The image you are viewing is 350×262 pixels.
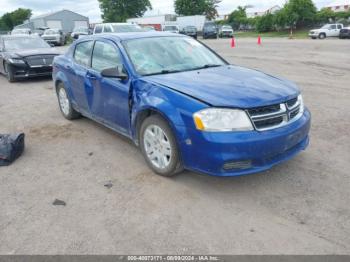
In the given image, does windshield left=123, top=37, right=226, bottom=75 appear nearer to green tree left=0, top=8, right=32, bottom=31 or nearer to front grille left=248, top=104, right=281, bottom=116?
front grille left=248, top=104, right=281, bottom=116

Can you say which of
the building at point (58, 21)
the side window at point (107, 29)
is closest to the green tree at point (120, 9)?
the building at point (58, 21)

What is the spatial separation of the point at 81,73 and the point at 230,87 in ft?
8.89

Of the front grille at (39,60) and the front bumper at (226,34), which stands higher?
the front bumper at (226,34)

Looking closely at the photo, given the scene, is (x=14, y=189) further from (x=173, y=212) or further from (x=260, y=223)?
(x=260, y=223)

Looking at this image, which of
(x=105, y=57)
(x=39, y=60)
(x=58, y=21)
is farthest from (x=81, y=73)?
(x=58, y=21)

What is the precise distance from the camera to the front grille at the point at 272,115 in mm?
3369

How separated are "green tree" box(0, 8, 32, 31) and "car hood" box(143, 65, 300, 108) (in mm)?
101308

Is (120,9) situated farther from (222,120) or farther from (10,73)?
(222,120)

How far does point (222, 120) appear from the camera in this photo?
10.9 feet

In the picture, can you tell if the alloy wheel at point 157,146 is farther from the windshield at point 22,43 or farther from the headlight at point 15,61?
the windshield at point 22,43

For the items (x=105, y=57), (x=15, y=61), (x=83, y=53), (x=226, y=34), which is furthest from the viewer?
(x=226, y=34)

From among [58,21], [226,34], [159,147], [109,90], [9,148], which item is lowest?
[9,148]

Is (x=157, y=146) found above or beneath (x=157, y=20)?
beneath

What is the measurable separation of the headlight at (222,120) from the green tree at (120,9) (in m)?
74.8
